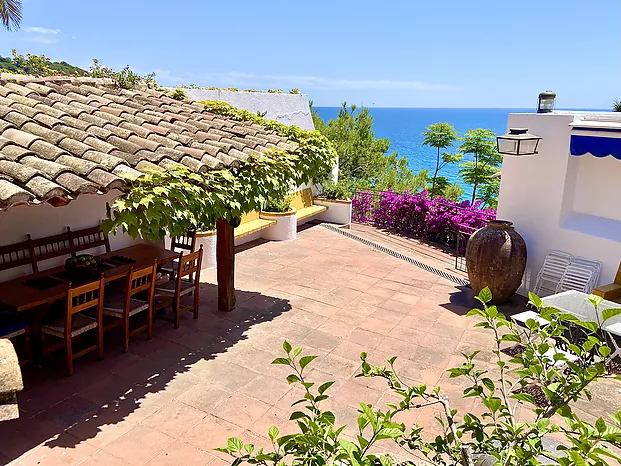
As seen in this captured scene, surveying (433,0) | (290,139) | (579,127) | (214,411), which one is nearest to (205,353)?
(214,411)

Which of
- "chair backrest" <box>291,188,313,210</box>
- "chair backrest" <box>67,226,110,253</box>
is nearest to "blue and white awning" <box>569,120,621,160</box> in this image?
"chair backrest" <box>291,188,313,210</box>

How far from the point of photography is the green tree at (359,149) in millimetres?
18672

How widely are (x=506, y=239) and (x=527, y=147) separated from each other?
159 cm

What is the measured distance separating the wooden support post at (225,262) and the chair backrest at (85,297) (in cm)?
206

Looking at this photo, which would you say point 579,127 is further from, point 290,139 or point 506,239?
point 290,139

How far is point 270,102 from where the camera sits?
13312 mm

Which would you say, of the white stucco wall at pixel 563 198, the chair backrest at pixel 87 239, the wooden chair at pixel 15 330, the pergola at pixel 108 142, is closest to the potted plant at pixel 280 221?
the pergola at pixel 108 142

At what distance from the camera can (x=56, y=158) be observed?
437 cm

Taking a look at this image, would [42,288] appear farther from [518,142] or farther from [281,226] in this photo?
[518,142]

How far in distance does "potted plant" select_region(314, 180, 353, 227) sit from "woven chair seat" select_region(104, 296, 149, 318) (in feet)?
27.6

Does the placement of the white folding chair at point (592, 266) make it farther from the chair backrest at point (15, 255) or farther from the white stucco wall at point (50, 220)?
the chair backrest at point (15, 255)

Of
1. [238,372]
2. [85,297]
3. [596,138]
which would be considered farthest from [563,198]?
[85,297]

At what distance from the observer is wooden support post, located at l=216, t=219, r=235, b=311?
7039 millimetres

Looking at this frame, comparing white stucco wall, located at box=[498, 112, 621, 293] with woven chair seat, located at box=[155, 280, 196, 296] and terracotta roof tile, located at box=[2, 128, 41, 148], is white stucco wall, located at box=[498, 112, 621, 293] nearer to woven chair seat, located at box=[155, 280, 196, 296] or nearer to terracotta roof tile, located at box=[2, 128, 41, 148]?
woven chair seat, located at box=[155, 280, 196, 296]
